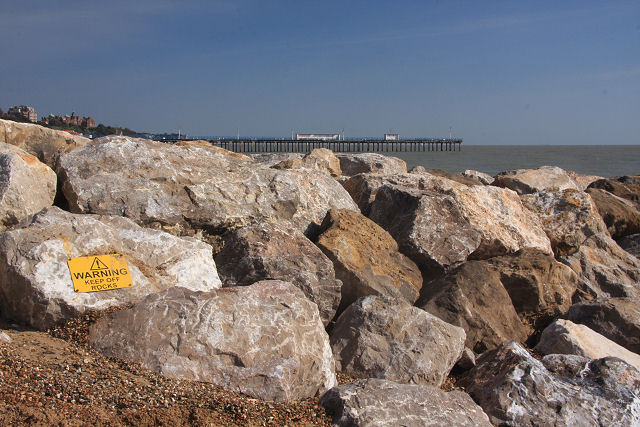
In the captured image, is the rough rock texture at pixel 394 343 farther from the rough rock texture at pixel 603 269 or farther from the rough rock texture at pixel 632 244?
the rough rock texture at pixel 632 244

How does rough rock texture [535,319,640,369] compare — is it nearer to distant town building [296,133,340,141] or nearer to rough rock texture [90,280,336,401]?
rough rock texture [90,280,336,401]

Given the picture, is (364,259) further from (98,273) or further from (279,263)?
(98,273)

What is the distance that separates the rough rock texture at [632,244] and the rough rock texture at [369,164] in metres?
3.73

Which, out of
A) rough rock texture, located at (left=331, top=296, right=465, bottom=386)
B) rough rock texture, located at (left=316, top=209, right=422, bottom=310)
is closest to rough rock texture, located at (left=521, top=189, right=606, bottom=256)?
rough rock texture, located at (left=316, top=209, right=422, bottom=310)

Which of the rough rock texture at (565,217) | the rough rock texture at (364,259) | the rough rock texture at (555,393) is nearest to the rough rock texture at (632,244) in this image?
the rough rock texture at (565,217)

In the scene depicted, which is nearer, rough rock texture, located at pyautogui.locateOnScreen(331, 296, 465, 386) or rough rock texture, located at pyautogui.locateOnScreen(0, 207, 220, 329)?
rough rock texture, located at pyautogui.locateOnScreen(0, 207, 220, 329)

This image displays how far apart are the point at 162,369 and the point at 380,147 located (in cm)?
7580

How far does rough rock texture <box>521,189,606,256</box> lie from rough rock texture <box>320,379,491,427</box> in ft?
14.8

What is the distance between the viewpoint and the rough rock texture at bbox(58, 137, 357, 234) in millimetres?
4898

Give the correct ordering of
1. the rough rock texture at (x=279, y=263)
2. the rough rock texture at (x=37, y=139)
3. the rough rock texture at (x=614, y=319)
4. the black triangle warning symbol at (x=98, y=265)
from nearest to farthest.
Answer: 1. the black triangle warning symbol at (x=98, y=265)
2. the rough rock texture at (x=279, y=263)
3. the rough rock texture at (x=614, y=319)
4. the rough rock texture at (x=37, y=139)

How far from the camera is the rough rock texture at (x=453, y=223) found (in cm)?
563

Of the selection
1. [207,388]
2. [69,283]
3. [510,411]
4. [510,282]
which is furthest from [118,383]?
[510,282]

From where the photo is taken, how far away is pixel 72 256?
3.67 meters

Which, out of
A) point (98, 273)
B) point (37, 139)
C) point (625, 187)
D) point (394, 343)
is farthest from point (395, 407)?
point (625, 187)
